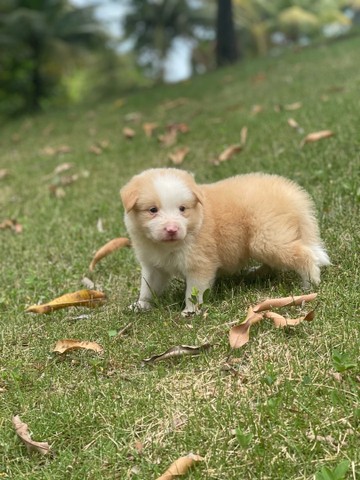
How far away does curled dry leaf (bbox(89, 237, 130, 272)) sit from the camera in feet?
15.3

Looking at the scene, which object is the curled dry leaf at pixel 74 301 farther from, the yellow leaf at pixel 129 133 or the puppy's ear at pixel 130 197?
the yellow leaf at pixel 129 133

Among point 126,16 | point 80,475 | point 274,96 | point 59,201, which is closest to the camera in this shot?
point 80,475

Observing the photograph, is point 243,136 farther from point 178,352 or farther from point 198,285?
point 178,352

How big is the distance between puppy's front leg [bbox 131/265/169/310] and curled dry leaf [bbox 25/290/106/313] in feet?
1.07

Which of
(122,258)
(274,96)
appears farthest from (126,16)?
(122,258)

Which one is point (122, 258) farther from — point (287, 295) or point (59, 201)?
point (59, 201)

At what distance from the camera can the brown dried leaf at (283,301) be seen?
3.15 metres

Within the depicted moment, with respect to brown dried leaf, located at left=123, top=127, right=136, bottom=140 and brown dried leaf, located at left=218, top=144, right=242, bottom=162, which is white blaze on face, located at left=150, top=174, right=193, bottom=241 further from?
brown dried leaf, located at left=123, top=127, right=136, bottom=140

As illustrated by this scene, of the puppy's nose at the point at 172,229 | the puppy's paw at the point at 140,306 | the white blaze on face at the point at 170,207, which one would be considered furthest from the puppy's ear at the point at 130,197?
the puppy's paw at the point at 140,306

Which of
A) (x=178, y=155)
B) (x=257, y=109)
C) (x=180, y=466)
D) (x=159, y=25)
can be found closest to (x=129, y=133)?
(x=257, y=109)

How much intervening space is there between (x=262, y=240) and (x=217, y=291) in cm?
46

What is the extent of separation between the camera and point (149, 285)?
3836mm

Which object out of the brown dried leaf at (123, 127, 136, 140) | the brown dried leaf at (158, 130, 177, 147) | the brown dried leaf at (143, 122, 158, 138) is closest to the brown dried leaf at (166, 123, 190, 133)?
the brown dried leaf at (158, 130, 177, 147)

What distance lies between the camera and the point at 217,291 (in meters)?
3.76
